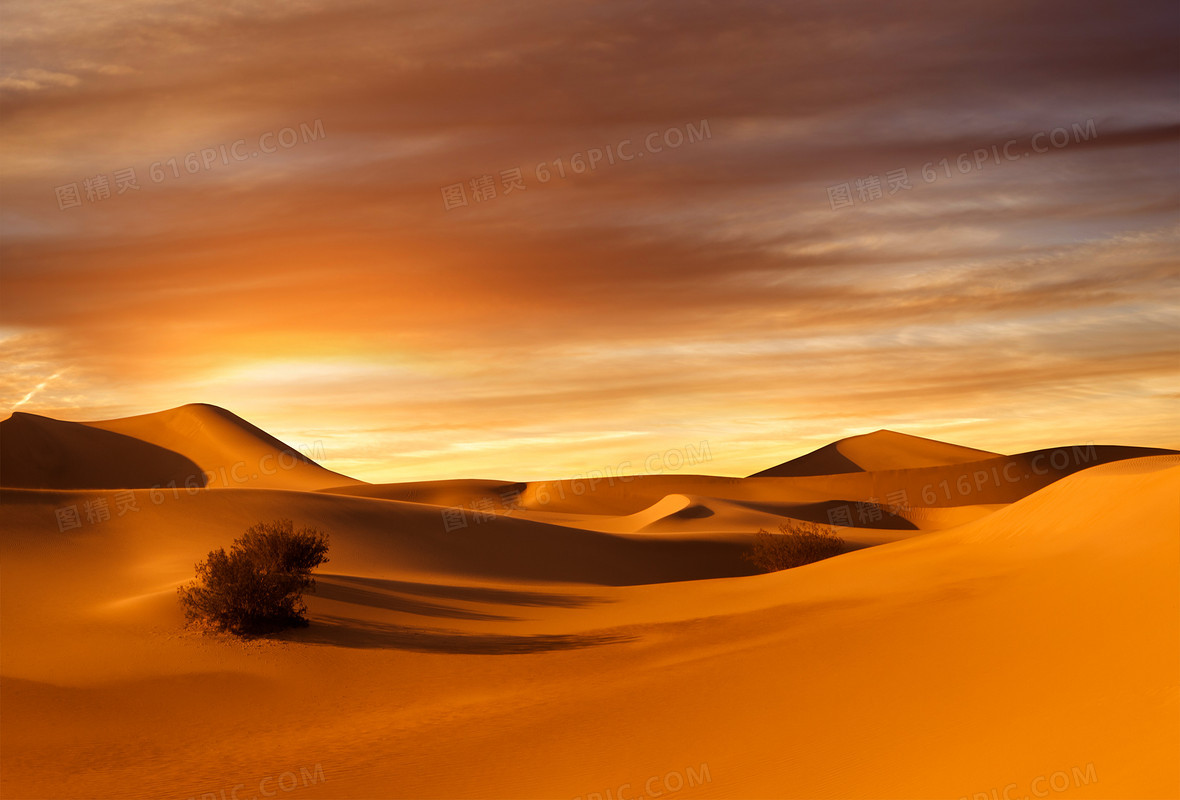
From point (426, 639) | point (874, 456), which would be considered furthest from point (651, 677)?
point (874, 456)

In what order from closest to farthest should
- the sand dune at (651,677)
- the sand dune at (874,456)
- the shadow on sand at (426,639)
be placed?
the sand dune at (651,677), the shadow on sand at (426,639), the sand dune at (874,456)

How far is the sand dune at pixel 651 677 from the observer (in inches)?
412

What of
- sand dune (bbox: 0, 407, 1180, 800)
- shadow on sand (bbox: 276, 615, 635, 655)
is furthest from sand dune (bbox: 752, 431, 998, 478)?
shadow on sand (bbox: 276, 615, 635, 655)

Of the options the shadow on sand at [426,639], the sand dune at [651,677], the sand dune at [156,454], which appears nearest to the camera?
the sand dune at [651,677]

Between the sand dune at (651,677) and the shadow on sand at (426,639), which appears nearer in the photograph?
the sand dune at (651,677)

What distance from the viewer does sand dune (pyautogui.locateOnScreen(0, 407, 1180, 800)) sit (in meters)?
10.5

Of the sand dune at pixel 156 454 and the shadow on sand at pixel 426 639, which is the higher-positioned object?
the sand dune at pixel 156 454

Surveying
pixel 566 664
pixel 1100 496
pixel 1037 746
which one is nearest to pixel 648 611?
pixel 566 664

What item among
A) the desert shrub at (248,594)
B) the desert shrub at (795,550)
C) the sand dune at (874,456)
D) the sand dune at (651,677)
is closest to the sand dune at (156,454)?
the desert shrub at (795,550)

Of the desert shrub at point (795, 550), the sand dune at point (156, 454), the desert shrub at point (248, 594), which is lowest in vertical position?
the desert shrub at point (795, 550)

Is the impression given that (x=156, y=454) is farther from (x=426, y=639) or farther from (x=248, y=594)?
(x=426, y=639)

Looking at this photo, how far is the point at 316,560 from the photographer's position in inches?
872

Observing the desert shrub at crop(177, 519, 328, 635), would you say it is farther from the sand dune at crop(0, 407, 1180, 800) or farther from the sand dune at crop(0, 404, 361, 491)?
the sand dune at crop(0, 404, 361, 491)

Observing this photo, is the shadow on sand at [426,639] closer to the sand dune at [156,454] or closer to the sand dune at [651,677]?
the sand dune at [651,677]
